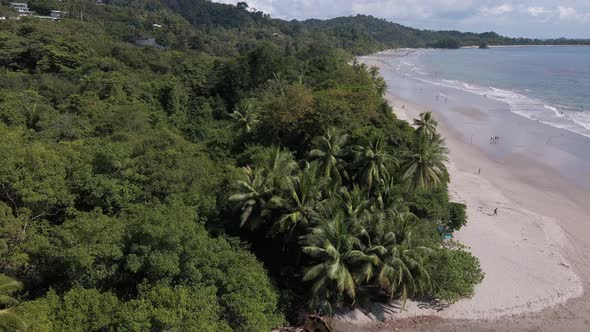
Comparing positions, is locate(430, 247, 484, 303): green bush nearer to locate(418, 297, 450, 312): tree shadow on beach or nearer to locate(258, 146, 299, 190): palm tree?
locate(418, 297, 450, 312): tree shadow on beach

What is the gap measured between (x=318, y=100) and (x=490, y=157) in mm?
26224

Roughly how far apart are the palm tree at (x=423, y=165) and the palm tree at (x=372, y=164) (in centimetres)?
122

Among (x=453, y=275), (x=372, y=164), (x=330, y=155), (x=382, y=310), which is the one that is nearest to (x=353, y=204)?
(x=372, y=164)

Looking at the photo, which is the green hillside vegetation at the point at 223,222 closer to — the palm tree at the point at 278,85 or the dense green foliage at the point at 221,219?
the dense green foliage at the point at 221,219

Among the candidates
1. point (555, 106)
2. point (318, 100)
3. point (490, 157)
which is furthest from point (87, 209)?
point (555, 106)

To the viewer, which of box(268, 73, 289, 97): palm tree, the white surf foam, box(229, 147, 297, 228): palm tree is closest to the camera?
box(229, 147, 297, 228): palm tree

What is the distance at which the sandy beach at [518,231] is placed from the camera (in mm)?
22828

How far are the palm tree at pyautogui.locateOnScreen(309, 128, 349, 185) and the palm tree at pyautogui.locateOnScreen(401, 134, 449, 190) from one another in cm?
436

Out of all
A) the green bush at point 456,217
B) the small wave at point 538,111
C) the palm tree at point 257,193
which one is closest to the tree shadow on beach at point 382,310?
the palm tree at point 257,193

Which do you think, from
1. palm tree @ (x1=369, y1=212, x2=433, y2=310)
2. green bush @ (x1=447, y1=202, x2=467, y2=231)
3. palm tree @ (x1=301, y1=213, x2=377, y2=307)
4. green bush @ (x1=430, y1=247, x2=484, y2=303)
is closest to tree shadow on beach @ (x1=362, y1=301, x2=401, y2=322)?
palm tree @ (x1=369, y1=212, x2=433, y2=310)

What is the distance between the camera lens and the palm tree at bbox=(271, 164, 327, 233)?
2198 centimetres

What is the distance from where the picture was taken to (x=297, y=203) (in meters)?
22.2

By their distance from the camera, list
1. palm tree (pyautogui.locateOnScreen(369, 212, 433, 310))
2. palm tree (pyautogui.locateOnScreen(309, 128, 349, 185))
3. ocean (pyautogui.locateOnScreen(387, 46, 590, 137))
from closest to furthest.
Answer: palm tree (pyautogui.locateOnScreen(369, 212, 433, 310)) → palm tree (pyautogui.locateOnScreen(309, 128, 349, 185)) → ocean (pyautogui.locateOnScreen(387, 46, 590, 137))

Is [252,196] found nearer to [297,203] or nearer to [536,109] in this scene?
[297,203]
